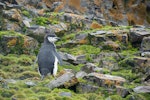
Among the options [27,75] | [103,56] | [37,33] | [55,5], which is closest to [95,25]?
[55,5]

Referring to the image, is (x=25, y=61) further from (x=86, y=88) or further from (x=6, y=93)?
(x=6, y=93)

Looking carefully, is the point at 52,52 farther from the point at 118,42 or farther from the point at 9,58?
the point at 118,42

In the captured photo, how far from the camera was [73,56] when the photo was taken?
17.9 m

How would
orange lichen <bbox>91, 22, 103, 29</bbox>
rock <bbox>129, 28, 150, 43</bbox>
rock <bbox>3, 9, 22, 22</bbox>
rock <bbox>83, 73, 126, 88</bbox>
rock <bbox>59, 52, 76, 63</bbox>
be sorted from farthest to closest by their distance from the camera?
orange lichen <bbox>91, 22, 103, 29</bbox> < rock <bbox>3, 9, 22, 22</bbox> < rock <bbox>129, 28, 150, 43</bbox> < rock <bbox>59, 52, 76, 63</bbox> < rock <bbox>83, 73, 126, 88</bbox>

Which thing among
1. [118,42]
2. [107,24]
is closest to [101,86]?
[118,42]

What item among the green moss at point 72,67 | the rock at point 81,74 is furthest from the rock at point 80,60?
the rock at point 81,74

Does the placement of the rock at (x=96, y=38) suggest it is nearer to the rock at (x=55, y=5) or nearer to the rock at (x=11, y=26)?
the rock at (x=11, y=26)

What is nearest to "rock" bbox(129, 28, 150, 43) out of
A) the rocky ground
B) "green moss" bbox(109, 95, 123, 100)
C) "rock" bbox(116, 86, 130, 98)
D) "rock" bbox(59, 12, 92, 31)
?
the rocky ground

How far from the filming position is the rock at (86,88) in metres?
13.3

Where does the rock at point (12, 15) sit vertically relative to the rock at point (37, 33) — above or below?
above

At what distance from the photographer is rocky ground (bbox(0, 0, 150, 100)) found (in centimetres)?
1295

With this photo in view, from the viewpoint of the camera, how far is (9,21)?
20.7 meters

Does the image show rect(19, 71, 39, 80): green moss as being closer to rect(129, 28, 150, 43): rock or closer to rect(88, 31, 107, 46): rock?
rect(88, 31, 107, 46): rock

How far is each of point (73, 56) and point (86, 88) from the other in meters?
4.73
